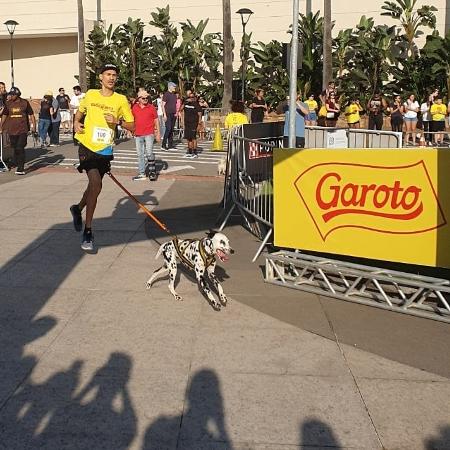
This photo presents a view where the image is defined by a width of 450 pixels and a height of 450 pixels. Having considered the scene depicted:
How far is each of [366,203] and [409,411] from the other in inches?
91.9

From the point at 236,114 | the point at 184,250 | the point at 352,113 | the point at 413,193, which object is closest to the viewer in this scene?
the point at 413,193

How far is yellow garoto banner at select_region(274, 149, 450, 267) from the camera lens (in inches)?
205

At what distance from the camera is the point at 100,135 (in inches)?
270

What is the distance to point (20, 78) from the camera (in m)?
39.3

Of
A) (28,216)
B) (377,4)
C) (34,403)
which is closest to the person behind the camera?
(34,403)

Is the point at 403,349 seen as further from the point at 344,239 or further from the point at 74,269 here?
the point at 74,269

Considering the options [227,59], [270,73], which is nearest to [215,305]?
[227,59]

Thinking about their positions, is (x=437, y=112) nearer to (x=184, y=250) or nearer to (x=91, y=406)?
(x=184, y=250)

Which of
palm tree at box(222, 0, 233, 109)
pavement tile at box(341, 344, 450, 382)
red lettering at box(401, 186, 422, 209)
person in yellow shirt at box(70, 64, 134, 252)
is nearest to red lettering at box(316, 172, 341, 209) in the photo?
red lettering at box(401, 186, 422, 209)

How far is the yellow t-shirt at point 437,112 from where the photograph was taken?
20.5 m

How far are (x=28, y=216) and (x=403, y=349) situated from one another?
6.36 meters

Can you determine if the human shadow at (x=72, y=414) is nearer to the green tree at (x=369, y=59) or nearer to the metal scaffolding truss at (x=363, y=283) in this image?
the metal scaffolding truss at (x=363, y=283)

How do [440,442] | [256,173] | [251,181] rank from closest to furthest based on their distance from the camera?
[440,442]
[256,173]
[251,181]

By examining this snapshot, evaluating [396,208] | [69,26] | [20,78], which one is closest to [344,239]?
[396,208]
